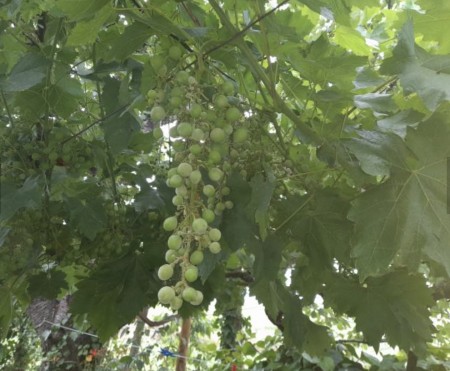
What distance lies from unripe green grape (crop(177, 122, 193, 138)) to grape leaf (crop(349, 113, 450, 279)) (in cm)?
49

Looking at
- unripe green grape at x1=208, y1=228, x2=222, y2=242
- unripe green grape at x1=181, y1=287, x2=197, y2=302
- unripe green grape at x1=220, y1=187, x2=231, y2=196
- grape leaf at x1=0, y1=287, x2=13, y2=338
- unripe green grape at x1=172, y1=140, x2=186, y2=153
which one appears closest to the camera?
unripe green grape at x1=181, y1=287, x2=197, y2=302

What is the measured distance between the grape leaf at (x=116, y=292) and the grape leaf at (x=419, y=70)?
1.05m

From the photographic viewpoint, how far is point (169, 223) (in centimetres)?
84

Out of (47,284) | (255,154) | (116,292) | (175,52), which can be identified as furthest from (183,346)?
(175,52)

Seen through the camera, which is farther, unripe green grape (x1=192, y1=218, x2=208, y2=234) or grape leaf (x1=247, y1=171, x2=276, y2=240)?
grape leaf (x1=247, y1=171, x2=276, y2=240)

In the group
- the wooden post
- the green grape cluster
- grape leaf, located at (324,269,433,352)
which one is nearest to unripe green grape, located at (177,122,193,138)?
the green grape cluster

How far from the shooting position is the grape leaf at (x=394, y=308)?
163cm

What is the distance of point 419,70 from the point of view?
108cm

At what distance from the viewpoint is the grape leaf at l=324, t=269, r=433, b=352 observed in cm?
163

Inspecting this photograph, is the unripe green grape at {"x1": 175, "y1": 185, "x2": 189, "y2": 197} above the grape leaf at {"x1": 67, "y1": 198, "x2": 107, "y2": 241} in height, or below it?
below

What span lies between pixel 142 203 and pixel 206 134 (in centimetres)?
76

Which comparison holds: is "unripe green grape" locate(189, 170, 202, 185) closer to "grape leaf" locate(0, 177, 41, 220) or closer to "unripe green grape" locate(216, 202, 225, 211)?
"unripe green grape" locate(216, 202, 225, 211)

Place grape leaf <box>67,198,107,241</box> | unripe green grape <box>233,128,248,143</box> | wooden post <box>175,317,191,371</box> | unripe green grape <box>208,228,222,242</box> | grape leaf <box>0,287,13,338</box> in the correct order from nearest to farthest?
1. unripe green grape <box>208,228,222,242</box>
2. unripe green grape <box>233,128,248,143</box>
3. grape leaf <box>67,198,107,241</box>
4. grape leaf <box>0,287,13,338</box>
5. wooden post <box>175,317,191,371</box>

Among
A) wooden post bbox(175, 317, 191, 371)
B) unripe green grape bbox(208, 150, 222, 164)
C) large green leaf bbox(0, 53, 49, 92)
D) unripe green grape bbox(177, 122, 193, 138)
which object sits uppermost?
wooden post bbox(175, 317, 191, 371)
